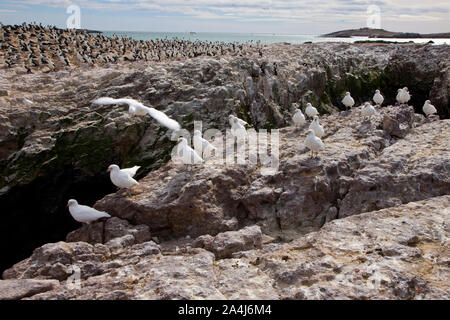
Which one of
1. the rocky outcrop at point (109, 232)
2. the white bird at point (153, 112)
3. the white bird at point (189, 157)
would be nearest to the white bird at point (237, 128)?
the white bird at point (153, 112)

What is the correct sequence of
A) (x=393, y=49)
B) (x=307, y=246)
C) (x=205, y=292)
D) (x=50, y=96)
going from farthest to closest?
1. (x=393, y=49)
2. (x=50, y=96)
3. (x=307, y=246)
4. (x=205, y=292)

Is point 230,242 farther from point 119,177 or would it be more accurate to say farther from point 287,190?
point 119,177

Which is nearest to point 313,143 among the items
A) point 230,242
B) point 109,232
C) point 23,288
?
point 230,242

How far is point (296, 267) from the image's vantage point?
589cm

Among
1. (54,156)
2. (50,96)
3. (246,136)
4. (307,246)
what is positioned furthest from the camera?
(50,96)

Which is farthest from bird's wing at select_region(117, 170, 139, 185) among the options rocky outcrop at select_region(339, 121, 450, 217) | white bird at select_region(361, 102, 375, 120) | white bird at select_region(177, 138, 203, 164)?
white bird at select_region(361, 102, 375, 120)

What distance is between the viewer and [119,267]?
21.7ft

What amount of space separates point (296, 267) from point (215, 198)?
4.13 m

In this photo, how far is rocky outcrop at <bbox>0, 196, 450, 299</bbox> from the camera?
5.29 meters

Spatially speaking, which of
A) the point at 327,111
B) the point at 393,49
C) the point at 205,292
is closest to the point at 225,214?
the point at 205,292

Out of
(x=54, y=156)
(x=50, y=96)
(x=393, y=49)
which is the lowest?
(x=54, y=156)
